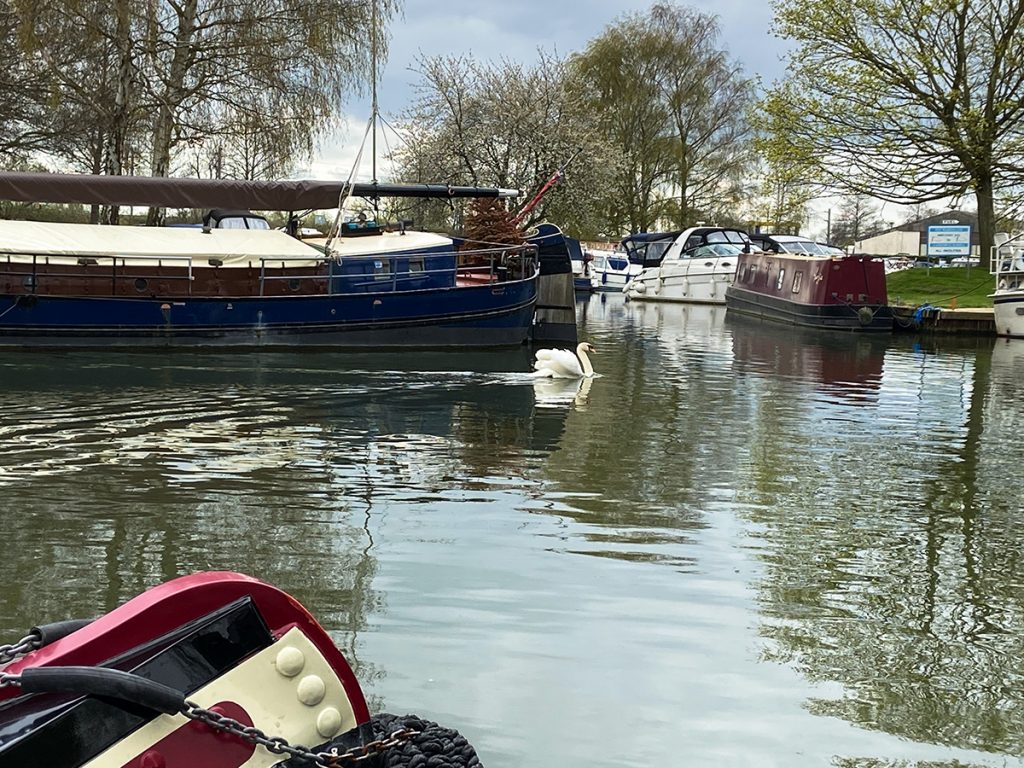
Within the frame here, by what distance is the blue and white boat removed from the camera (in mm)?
19391

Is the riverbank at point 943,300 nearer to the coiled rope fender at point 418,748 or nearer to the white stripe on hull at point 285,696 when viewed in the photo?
the coiled rope fender at point 418,748

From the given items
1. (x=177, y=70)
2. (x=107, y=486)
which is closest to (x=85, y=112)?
(x=177, y=70)

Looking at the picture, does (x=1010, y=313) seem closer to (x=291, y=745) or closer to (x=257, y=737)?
(x=291, y=745)

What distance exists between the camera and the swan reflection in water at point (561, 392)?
1445 centimetres

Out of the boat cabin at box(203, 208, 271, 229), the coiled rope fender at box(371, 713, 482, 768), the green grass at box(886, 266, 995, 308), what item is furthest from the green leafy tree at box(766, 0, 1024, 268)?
the coiled rope fender at box(371, 713, 482, 768)

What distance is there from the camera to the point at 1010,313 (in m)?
Answer: 26.6

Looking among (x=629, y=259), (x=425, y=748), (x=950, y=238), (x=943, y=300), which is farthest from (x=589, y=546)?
(x=629, y=259)

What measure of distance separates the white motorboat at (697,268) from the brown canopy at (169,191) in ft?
76.4

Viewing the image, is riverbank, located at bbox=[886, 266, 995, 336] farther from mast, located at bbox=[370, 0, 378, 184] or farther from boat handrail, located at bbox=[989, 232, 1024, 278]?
mast, located at bbox=[370, 0, 378, 184]

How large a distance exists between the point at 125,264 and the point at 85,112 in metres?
10.8

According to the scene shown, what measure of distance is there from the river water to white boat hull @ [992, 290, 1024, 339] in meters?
12.7

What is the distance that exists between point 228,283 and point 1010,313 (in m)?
17.8

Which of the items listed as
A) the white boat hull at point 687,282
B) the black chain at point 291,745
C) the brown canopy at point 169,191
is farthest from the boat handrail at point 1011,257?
the black chain at point 291,745

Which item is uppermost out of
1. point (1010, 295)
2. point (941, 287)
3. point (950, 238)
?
point (950, 238)
